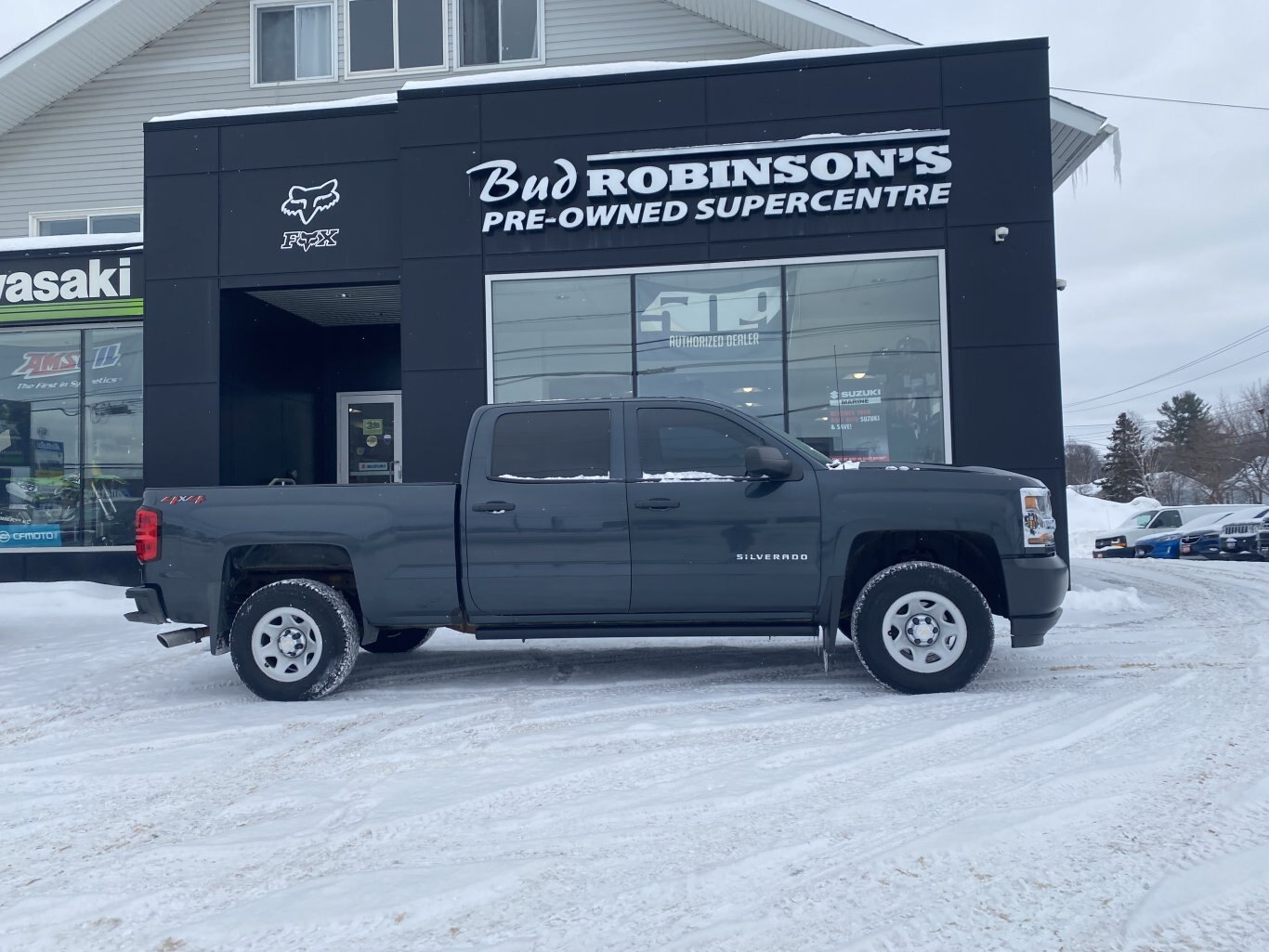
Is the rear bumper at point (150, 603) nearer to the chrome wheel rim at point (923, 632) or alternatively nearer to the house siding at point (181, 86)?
the chrome wheel rim at point (923, 632)

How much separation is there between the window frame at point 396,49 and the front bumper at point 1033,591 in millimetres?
12266

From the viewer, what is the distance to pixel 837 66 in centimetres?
1112

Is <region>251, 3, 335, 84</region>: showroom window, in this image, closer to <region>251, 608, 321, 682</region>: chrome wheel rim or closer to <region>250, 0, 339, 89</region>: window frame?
<region>250, 0, 339, 89</region>: window frame

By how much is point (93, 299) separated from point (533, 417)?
9.47 metres

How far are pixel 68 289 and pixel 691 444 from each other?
10.7 meters

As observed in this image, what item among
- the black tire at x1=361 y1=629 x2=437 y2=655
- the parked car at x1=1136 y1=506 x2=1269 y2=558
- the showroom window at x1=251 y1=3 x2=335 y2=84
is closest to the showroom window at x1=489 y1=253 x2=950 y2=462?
the black tire at x1=361 y1=629 x2=437 y2=655

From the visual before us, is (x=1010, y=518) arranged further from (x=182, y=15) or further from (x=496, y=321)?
(x=182, y=15)

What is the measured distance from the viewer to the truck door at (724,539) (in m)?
6.11

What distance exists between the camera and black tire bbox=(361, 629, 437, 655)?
7820mm

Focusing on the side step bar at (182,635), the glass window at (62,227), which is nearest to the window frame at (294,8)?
the glass window at (62,227)

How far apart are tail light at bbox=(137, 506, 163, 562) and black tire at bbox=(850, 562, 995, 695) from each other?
14.7ft

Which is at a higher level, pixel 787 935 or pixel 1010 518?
pixel 1010 518

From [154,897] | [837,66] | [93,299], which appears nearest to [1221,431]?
[837,66]

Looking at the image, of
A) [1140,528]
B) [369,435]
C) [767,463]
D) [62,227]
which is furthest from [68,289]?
[1140,528]
